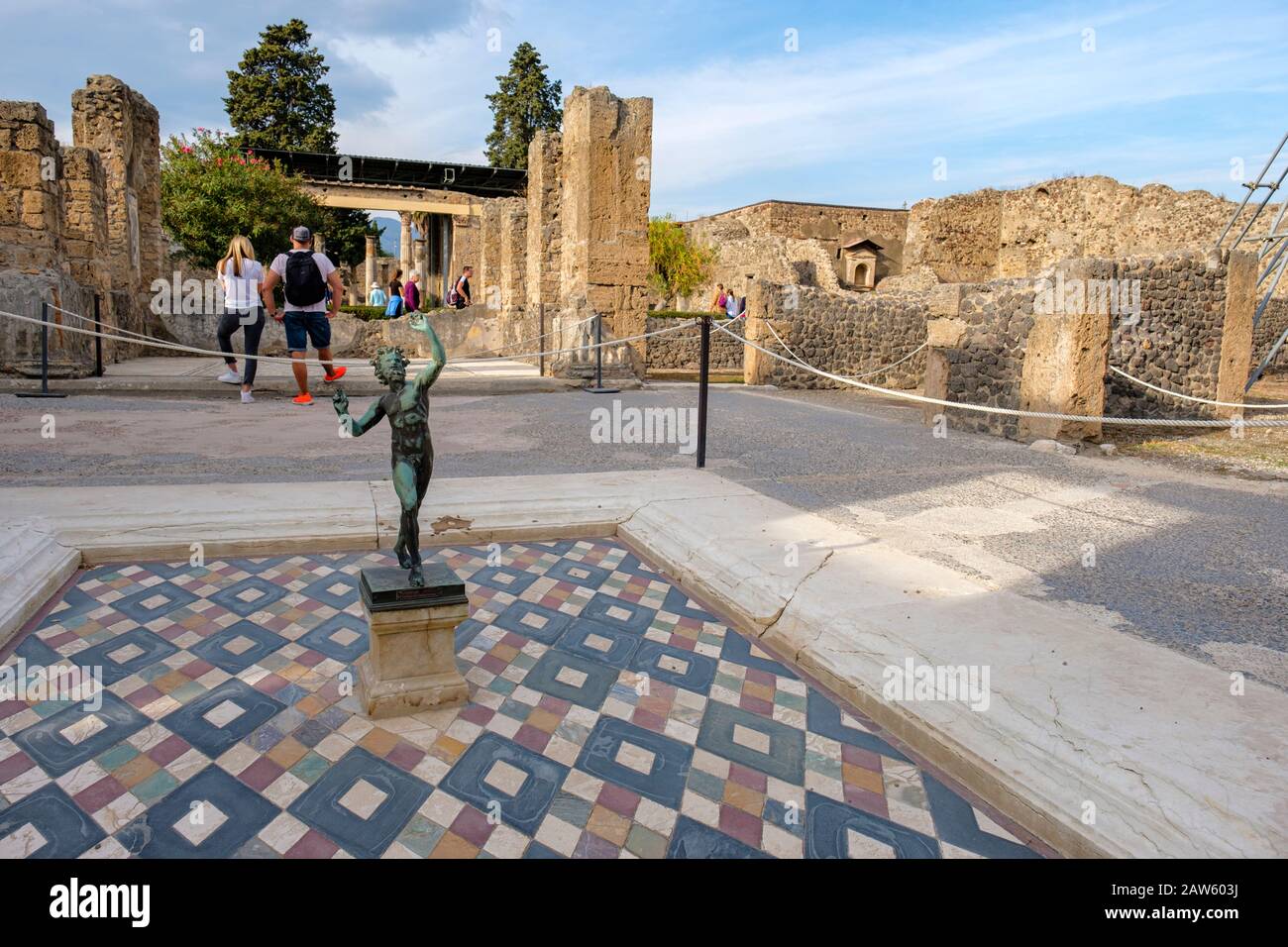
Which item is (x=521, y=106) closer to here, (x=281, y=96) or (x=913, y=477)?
(x=281, y=96)

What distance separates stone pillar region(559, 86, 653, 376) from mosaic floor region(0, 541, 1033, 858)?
7762 mm

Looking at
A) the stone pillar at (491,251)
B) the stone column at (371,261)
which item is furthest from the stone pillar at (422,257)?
the stone pillar at (491,251)

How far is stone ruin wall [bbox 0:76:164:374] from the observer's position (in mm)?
8406

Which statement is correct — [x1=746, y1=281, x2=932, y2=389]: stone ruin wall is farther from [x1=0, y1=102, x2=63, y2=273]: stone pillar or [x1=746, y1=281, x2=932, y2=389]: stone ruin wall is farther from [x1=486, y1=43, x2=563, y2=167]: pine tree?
[x1=486, y1=43, x2=563, y2=167]: pine tree

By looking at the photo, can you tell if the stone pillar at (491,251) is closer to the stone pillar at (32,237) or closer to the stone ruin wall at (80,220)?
the stone ruin wall at (80,220)

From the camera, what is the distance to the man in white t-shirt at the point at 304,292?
719cm

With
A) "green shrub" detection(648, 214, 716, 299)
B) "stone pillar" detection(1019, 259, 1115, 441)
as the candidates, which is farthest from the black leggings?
"green shrub" detection(648, 214, 716, 299)

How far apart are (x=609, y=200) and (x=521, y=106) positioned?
91.5 feet

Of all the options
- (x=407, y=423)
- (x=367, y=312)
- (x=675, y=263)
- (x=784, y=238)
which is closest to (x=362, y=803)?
→ (x=407, y=423)

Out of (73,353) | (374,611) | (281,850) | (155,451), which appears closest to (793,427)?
(155,451)

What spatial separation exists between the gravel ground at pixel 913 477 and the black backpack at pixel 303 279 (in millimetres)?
1040

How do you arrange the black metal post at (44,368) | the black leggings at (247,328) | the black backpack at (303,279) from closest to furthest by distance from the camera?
the black backpack at (303,279), the black metal post at (44,368), the black leggings at (247,328)

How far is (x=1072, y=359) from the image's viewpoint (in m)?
6.69

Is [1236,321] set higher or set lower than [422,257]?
lower
